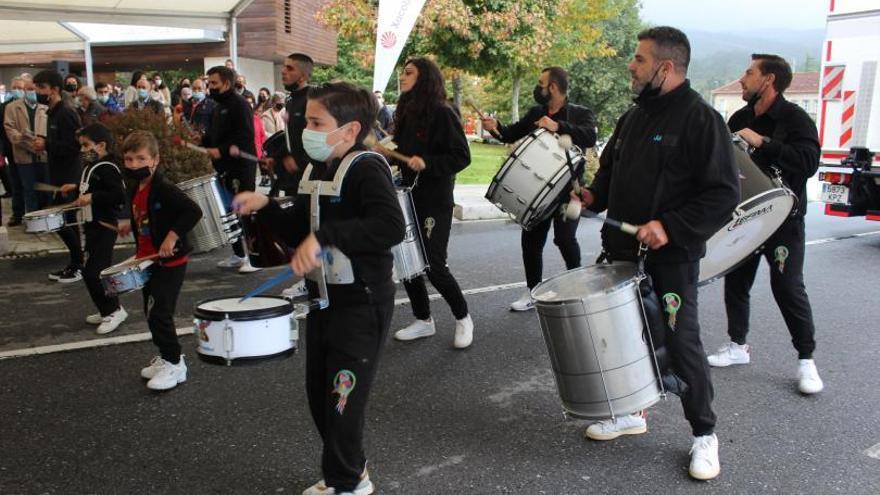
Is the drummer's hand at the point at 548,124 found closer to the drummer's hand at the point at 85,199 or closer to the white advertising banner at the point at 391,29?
the drummer's hand at the point at 85,199

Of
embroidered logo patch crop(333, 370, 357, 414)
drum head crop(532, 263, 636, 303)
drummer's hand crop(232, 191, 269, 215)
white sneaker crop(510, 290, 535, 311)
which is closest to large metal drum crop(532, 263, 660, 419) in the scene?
drum head crop(532, 263, 636, 303)

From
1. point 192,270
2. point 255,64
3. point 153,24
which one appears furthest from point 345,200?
point 255,64

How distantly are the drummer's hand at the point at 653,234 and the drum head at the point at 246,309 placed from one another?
147cm

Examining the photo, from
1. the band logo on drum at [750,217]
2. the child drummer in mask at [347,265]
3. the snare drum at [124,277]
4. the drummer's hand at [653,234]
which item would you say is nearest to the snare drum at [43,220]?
the snare drum at [124,277]

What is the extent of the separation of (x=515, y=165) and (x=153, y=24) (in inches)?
284

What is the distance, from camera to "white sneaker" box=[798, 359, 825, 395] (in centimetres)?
429

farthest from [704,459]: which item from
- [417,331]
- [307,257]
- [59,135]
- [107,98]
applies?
[107,98]

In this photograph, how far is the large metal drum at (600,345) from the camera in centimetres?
302

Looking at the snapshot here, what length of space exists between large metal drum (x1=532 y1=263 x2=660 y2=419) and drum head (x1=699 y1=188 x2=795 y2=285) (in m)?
0.78

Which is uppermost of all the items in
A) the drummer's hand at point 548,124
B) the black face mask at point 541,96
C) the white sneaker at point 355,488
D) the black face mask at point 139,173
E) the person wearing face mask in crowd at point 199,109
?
the person wearing face mask in crowd at point 199,109

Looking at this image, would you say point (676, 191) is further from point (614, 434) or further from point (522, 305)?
point (522, 305)

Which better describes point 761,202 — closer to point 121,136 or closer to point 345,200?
point 345,200

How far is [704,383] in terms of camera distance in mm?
3287

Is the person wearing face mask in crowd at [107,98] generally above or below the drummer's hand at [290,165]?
above
